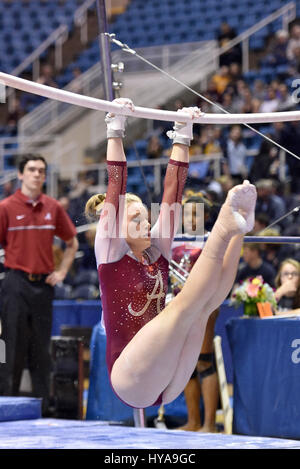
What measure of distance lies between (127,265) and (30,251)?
84.9 inches

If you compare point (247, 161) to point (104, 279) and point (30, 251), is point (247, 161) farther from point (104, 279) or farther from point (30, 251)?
point (104, 279)

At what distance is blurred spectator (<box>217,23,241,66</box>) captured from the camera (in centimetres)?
978

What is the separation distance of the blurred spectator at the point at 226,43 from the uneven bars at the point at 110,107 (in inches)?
246

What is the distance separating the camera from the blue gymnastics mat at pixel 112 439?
394 centimetres

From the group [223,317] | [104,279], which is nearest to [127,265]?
[104,279]

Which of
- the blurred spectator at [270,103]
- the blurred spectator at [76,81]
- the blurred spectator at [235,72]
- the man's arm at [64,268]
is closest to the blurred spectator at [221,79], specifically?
the blurred spectator at [235,72]

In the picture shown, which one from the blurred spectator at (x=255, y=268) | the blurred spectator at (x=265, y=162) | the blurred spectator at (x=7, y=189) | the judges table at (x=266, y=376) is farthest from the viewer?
the blurred spectator at (x=7, y=189)

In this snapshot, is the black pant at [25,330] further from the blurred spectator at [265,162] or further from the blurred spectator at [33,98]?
the blurred spectator at [33,98]

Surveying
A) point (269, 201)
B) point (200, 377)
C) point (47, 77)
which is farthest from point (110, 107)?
point (47, 77)

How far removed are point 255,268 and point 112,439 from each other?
2.43 metres

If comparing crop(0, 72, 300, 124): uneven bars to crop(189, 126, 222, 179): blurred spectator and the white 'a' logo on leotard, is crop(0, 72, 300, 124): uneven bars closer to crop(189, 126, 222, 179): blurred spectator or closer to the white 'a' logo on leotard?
the white 'a' logo on leotard

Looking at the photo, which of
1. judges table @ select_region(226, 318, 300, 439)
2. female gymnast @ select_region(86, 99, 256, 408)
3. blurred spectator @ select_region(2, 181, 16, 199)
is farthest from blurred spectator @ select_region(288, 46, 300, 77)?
female gymnast @ select_region(86, 99, 256, 408)

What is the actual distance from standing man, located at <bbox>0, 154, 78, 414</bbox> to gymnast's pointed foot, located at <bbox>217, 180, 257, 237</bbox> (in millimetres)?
2682

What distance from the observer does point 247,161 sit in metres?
8.69
